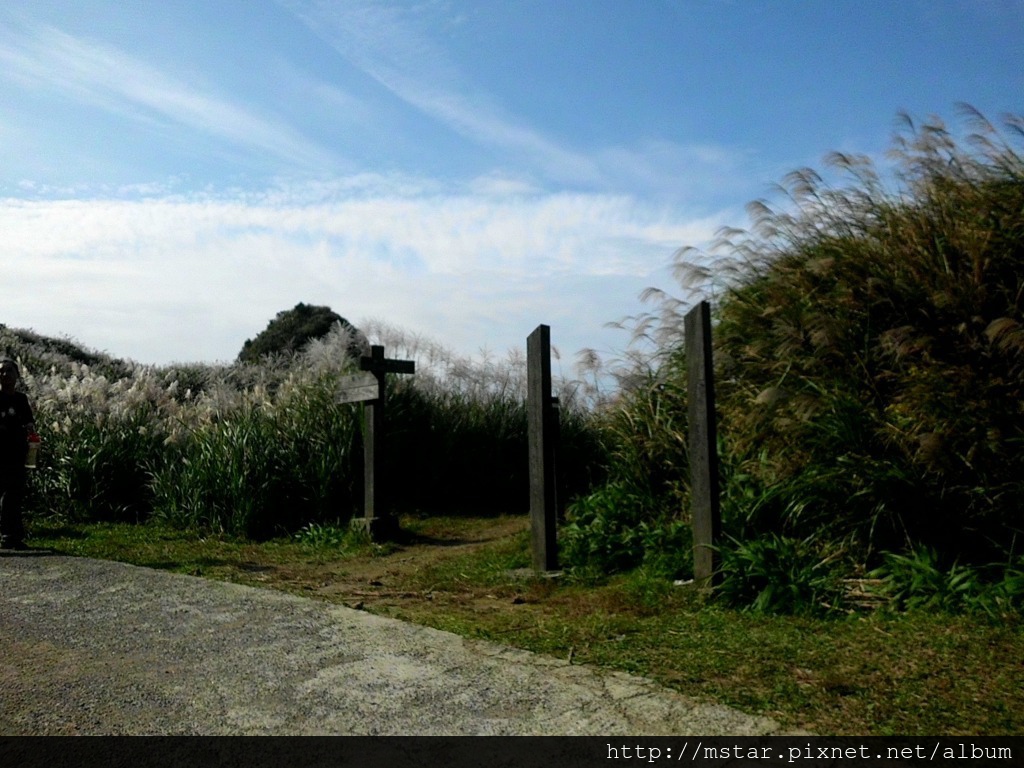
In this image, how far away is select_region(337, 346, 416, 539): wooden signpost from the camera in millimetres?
10117

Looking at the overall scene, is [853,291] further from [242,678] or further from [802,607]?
[242,678]

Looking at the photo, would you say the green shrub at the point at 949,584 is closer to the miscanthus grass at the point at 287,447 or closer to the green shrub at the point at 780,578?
the green shrub at the point at 780,578

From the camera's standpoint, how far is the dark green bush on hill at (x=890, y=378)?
18.5ft

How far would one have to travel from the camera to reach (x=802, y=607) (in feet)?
17.5

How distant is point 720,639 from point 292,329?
25.2 metres

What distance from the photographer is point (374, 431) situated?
411 inches

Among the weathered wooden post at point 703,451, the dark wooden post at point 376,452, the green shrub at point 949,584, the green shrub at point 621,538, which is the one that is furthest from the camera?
the dark wooden post at point 376,452

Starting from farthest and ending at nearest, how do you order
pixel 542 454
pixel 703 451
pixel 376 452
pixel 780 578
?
pixel 376 452
pixel 542 454
pixel 703 451
pixel 780 578

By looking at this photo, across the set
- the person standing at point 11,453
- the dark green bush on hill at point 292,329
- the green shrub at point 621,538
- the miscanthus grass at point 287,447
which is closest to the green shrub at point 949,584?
the green shrub at point 621,538

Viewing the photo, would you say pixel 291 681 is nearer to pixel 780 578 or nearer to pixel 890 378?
pixel 780 578

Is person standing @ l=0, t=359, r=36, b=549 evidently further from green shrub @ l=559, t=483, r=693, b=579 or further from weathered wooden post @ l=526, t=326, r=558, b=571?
green shrub @ l=559, t=483, r=693, b=579

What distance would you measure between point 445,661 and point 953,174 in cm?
504

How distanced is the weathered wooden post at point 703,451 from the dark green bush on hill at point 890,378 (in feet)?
1.32

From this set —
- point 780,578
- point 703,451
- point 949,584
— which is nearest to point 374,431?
point 703,451
